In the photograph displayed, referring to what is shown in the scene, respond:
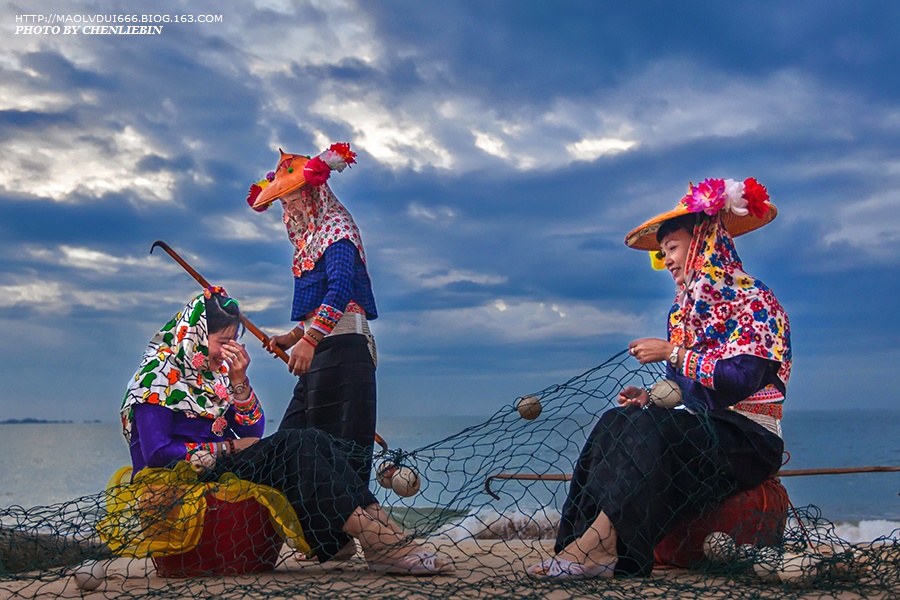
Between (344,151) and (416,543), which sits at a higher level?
Answer: (344,151)

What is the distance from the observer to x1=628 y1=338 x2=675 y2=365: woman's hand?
396 cm

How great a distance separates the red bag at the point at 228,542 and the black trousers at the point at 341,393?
722 millimetres

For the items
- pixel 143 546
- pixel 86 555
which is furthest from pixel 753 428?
pixel 86 555

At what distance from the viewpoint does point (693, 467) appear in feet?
12.8

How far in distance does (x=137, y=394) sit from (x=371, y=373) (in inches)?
49.0

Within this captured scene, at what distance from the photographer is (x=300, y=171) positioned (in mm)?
4938

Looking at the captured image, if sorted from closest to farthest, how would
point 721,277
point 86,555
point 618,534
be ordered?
1. point 618,534
2. point 721,277
3. point 86,555

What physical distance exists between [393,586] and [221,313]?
57.4 inches

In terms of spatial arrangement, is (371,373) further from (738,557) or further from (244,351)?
(738,557)

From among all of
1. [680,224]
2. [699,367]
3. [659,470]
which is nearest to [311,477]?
[659,470]

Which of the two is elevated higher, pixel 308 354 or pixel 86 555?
pixel 308 354

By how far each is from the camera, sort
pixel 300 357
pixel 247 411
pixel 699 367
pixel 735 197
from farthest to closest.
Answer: pixel 300 357 < pixel 247 411 < pixel 735 197 < pixel 699 367

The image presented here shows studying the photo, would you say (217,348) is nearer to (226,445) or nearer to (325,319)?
(226,445)

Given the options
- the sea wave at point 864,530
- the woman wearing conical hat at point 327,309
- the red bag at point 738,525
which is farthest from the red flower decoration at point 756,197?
the sea wave at point 864,530
